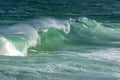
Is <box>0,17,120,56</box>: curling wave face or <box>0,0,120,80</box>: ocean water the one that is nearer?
<box>0,0,120,80</box>: ocean water

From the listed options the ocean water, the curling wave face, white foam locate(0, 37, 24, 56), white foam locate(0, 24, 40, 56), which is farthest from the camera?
the curling wave face

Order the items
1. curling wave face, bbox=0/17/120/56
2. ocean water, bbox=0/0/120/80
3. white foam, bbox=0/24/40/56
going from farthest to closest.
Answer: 1. curling wave face, bbox=0/17/120/56
2. white foam, bbox=0/24/40/56
3. ocean water, bbox=0/0/120/80

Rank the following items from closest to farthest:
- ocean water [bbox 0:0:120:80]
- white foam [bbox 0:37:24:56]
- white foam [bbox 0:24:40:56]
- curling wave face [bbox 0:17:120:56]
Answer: ocean water [bbox 0:0:120:80]
white foam [bbox 0:37:24:56]
white foam [bbox 0:24:40:56]
curling wave face [bbox 0:17:120:56]

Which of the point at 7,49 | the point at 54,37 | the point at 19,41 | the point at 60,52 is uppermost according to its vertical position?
the point at 54,37

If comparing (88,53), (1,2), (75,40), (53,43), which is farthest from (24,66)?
(1,2)

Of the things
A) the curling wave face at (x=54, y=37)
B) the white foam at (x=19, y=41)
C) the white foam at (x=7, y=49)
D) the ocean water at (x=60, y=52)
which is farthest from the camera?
the curling wave face at (x=54, y=37)

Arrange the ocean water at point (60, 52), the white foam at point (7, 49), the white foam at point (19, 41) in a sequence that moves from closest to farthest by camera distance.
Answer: the ocean water at point (60, 52) < the white foam at point (7, 49) < the white foam at point (19, 41)

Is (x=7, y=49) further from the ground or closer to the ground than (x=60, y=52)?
further from the ground

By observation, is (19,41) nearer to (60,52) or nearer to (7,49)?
(60,52)

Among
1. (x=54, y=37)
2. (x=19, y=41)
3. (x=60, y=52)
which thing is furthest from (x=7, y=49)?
(x=54, y=37)

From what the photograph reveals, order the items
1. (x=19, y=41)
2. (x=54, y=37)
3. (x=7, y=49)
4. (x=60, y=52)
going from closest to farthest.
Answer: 1. (x=7, y=49)
2. (x=60, y=52)
3. (x=19, y=41)
4. (x=54, y=37)

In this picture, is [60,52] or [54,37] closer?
[60,52]
